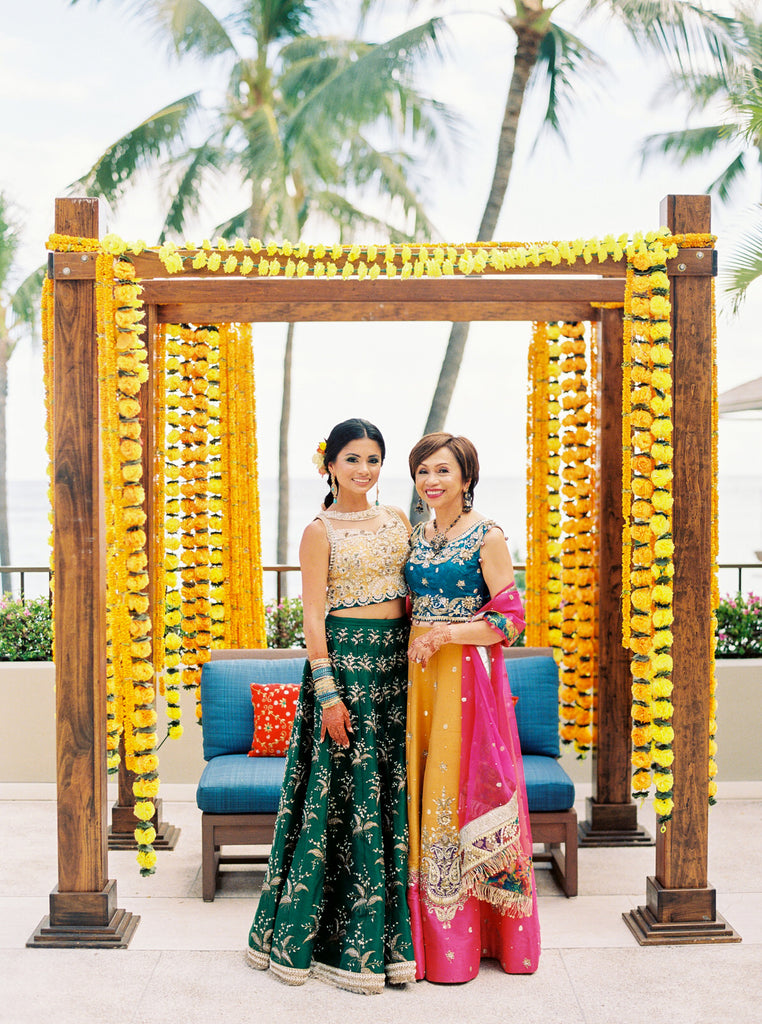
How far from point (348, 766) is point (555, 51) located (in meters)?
9.10

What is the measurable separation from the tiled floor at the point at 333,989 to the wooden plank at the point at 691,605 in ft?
1.21

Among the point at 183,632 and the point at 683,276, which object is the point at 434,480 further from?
the point at 183,632

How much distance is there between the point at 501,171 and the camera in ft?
31.1

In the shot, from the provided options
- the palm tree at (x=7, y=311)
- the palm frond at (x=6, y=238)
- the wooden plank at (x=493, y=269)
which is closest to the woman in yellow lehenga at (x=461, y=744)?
the wooden plank at (x=493, y=269)

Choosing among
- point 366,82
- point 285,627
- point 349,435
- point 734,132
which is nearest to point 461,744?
point 349,435

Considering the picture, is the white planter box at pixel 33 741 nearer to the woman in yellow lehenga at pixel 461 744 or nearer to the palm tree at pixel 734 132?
the woman in yellow lehenga at pixel 461 744

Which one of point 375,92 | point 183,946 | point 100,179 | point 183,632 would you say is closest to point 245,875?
point 183,946

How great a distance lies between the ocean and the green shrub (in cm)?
2470

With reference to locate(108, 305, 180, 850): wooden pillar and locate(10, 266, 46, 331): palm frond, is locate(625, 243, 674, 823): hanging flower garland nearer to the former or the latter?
locate(108, 305, 180, 850): wooden pillar

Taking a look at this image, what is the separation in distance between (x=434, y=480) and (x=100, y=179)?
1024 centimetres

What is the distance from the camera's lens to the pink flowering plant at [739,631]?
6.01 meters

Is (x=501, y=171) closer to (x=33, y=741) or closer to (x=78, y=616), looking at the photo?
(x=33, y=741)

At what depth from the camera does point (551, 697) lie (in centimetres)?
450

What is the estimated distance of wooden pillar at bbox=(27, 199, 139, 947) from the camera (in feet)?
11.5
